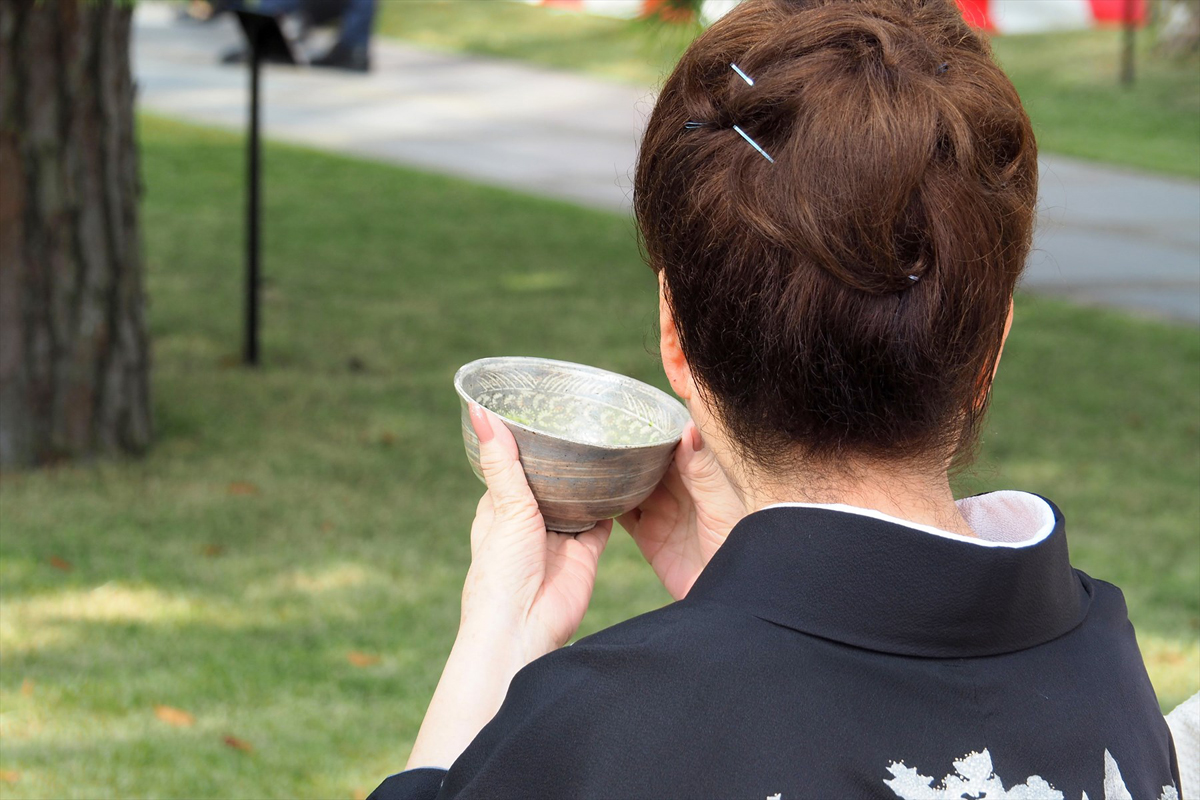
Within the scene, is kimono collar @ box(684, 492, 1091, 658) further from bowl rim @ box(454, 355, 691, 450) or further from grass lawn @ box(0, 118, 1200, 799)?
grass lawn @ box(0, 118, 1200, 799)

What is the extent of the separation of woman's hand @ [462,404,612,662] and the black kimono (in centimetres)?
27

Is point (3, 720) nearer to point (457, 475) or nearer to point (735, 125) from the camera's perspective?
point (457, 475)

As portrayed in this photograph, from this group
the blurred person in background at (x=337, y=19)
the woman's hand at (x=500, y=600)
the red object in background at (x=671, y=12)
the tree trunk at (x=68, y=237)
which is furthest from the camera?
the blurred person in background at (x=337, y=19)

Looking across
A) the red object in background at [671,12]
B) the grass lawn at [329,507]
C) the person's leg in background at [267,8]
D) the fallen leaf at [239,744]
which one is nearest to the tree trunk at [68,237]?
the grass lawn at [329,507]

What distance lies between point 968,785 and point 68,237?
357 cm

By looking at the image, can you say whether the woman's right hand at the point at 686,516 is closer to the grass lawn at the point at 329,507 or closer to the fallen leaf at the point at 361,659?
the grass lawn at the point at 329,507

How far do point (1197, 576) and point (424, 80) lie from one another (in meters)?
12.5

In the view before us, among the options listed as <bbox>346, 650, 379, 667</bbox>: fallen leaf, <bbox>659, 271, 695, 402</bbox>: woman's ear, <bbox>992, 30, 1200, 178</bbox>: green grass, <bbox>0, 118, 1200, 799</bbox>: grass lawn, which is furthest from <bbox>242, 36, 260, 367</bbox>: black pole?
<bbox>992, 30, 1200, 178</bbox>: green grass

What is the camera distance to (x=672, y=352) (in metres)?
1.26

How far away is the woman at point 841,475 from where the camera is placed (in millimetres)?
990

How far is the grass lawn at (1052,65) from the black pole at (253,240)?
446cm

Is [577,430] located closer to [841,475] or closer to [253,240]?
[841,475]

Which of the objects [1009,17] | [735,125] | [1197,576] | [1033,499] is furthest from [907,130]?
[1009,17]

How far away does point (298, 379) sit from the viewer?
5.11 m
